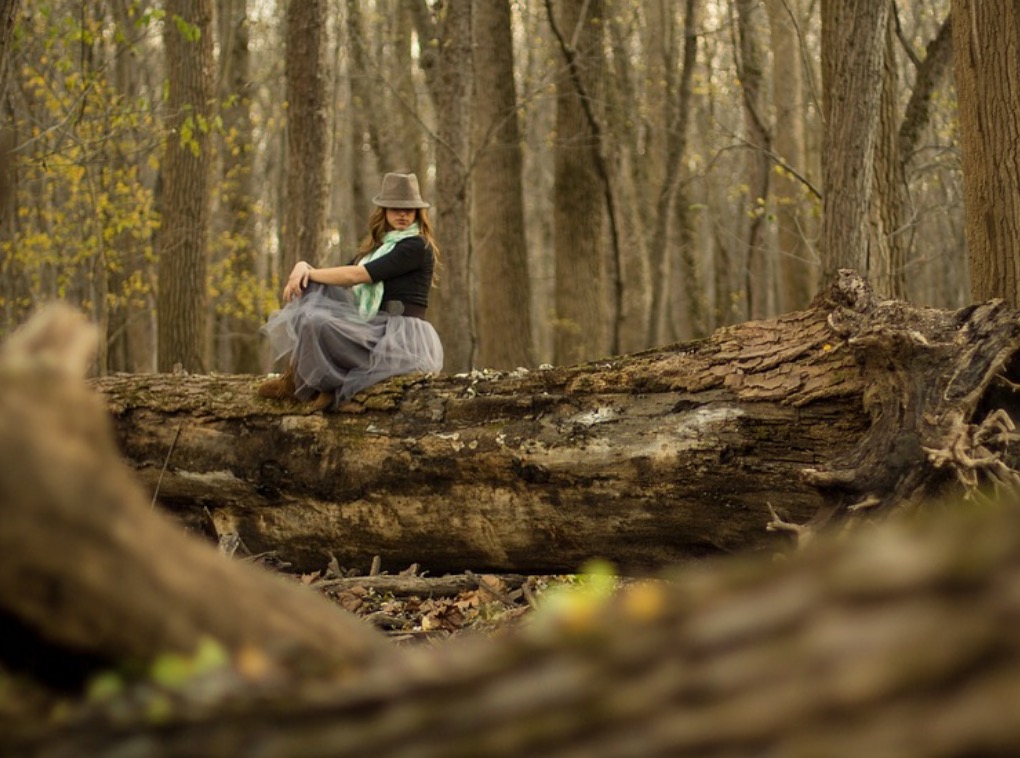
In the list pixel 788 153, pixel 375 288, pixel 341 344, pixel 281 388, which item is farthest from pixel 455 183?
pixel 788 153

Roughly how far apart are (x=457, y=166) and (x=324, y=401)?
20.4ft

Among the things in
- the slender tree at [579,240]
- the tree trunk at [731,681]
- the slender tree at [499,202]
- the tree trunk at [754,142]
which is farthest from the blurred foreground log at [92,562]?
the tree trunk at [754,142]

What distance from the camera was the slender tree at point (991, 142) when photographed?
6.59 m

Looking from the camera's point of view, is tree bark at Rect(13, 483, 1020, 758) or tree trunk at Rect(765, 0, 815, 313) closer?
tree bark at Rect(13, 483, 1020, 758)

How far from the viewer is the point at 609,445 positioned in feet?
19.3

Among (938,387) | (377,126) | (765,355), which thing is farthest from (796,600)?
(377,126)

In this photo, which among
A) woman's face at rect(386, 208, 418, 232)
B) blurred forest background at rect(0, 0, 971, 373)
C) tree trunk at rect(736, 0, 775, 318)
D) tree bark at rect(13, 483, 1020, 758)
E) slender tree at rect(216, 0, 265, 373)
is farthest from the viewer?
slender tree at rect(216, 0, 265, 373)

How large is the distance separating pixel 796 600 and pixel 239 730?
2.95 feet

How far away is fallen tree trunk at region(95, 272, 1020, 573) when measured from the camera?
5008 mm

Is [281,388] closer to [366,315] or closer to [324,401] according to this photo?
[324,401]

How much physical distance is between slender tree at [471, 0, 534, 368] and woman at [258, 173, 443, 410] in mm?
6235

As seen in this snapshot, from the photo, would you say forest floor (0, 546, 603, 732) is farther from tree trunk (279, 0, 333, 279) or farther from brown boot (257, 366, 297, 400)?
tree trunk (279, 0, 333, 279)

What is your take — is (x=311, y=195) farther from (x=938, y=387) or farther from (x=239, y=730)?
(x=239, y=730)

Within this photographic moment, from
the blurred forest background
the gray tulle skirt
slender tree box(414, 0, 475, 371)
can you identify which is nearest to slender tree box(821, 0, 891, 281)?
the blurred forest background
